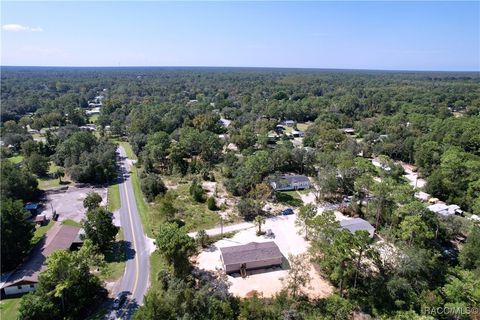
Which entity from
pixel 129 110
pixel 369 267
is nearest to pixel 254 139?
pixel 369 267

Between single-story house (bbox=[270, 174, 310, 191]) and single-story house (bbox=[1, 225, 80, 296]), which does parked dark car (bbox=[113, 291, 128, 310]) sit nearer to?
single-story house (bbox=[1, 225, 80, 296])

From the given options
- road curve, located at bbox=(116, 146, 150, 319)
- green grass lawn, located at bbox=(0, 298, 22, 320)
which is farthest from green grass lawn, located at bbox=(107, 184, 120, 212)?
green grass lawn, located at bbox=(0, 298, 22, 320)

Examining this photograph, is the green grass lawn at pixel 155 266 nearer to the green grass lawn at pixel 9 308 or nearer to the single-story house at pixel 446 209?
the green grass lawn at pixel 9 308

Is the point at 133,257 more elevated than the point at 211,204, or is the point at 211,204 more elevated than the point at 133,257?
the point at 211,204

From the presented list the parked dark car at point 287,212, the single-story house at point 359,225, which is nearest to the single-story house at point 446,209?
the single-story house at point 359,225

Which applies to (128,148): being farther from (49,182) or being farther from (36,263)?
(36,263)

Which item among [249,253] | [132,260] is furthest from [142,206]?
[249,253]

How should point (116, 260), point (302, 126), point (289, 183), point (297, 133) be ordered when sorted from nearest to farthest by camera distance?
1. point (116, 260)
2. point (289, 183)
3. point (297, 133)
4. point (302, 126)
